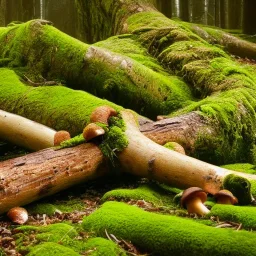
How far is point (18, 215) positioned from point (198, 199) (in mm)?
1811

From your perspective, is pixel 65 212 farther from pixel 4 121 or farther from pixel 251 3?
pixel 251 3

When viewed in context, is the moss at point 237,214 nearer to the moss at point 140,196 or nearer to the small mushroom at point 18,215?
the moss at point 140,196

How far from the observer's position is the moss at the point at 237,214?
395 centimetres

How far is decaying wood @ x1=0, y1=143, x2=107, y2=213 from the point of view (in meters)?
4.82

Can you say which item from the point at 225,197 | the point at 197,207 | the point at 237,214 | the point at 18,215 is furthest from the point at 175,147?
the point at 18,215

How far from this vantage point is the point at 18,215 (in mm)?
4594

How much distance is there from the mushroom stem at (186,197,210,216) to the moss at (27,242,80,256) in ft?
4.72

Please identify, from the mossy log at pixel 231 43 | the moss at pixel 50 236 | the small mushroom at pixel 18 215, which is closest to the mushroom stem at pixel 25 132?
the small mushroom at pixel 18 215

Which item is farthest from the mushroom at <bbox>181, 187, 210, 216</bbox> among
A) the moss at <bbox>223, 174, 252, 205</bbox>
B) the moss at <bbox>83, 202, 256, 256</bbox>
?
the moss at <bbox>83, 202, 256, 256</bbox>

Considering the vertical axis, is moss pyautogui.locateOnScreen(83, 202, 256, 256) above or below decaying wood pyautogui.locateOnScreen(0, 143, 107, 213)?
above

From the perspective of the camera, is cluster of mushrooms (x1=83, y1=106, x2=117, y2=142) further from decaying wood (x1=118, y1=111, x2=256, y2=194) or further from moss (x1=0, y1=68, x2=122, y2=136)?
moss (x1=0, y1=68, x2=122, y2=136)

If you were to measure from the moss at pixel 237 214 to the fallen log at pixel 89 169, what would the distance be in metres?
0.93

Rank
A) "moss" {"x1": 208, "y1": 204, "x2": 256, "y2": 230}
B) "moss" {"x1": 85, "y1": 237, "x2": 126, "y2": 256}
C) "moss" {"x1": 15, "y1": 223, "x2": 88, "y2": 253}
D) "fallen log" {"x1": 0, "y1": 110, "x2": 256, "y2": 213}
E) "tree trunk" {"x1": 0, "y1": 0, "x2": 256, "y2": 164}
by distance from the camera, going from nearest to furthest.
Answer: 1. "moss" {"x1": 85, "y1": 237, "x2": 126, "y2": 256}
2. "moss" {"x1": 15, "y1": 223, "x2": 88, "y2": 253}
3. "moss" {"x1": 208, "y1": 204, "x2": 256, "y2": 230}
4. "fallen log" {"x1": 0, "y1": 110, "x2": 256, "y2": 213}
5. "tree trunk" {"x1": 0, "y1": 0, "x2": 256, "y2": 164}

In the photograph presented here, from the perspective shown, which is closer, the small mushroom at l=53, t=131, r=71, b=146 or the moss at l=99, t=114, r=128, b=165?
the moss at l=99, t=114, r=128, b=165
